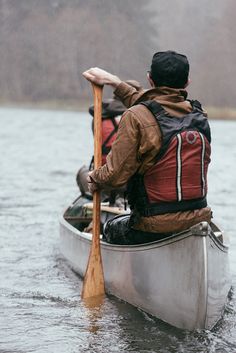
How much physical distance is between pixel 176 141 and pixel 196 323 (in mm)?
Answer: 1152

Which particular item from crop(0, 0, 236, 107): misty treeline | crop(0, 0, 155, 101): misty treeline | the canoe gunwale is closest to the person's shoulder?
the canoe gunwale

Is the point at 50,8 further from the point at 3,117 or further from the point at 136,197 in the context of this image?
the point at 136,197

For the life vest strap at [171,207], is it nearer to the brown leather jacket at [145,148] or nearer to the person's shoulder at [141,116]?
the brown leather jacket at [145,148]

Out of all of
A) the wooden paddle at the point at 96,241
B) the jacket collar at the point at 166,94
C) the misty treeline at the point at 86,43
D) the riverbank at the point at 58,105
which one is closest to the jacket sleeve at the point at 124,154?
the jacket collar at the point at 166,94

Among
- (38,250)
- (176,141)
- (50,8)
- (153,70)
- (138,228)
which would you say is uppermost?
(50,8)

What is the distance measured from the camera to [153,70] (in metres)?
5.51

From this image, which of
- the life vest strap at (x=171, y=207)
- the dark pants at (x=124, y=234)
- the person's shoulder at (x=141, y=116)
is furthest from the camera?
the dark pants at (x=124, y=234)

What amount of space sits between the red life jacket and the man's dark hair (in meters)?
0.19

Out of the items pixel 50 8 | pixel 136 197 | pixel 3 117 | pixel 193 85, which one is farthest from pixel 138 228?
pixel 50 8

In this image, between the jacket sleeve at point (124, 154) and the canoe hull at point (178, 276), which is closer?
the canoe hull at point (178, 276)

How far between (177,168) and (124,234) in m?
0.86

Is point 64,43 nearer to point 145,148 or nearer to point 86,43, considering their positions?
point 86,43

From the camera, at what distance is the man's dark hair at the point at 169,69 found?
5418mm

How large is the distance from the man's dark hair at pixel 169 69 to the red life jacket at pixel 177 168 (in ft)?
0.63
